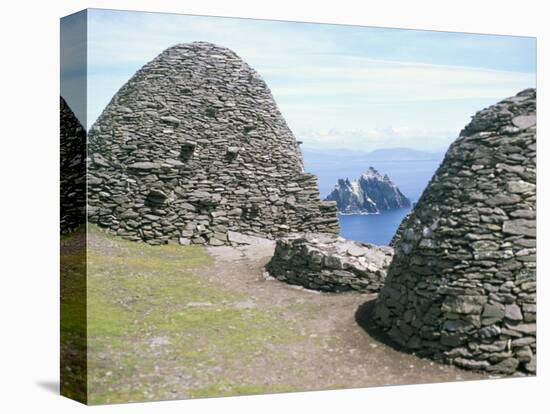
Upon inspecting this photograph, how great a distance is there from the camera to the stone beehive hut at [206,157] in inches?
667

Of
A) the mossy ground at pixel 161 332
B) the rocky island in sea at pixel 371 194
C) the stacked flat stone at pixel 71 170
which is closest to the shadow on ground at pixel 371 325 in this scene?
the mossy ground at pixel 161 332

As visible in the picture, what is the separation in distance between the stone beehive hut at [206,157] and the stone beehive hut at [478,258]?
6562 millimetres

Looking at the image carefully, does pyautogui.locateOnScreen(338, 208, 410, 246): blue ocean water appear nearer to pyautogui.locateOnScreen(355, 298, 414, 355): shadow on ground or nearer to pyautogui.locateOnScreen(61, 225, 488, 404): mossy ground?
pyautogui.locateOnScreen(355, 298, 414, 355): shadow on ground

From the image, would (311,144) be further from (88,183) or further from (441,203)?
(88,183)

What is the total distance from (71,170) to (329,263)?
19.3 ft

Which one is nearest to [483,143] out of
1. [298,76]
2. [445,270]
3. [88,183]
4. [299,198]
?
[445,270]

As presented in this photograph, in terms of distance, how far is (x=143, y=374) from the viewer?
33.0 ft

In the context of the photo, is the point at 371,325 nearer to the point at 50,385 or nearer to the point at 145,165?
the point at 50,385

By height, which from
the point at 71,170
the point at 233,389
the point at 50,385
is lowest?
the point at 50,385

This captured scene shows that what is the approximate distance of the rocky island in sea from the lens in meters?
14.7

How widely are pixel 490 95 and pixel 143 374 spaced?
313 inches

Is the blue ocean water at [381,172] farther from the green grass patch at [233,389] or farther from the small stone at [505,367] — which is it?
the green grass patch at [233,389]

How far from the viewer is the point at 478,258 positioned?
442 inches

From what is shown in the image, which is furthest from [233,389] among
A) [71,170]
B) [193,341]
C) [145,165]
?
[145,165]
